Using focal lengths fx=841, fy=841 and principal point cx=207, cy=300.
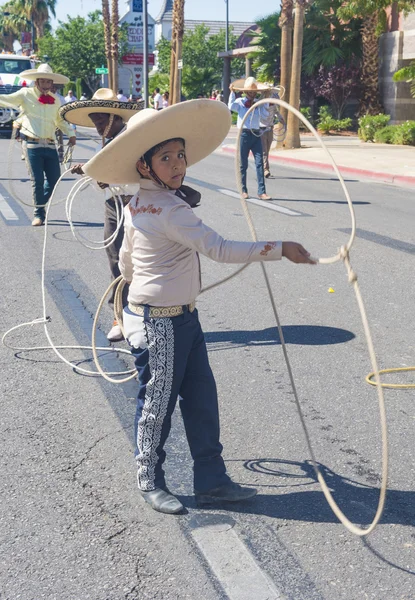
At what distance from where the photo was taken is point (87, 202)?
13555 millimetres

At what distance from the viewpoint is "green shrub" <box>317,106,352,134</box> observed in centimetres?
3275

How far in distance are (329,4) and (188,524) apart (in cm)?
3210

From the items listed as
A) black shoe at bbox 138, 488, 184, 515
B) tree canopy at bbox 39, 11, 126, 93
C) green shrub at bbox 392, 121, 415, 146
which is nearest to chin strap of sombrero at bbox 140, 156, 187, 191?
black shoe at bbox 138, 488, 184, 515

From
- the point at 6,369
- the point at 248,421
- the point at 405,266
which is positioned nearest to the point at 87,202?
the point at 405,266

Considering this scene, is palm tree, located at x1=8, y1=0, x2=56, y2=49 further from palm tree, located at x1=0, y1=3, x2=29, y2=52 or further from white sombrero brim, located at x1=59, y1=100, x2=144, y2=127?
white sombrero brim, located at x1=59, y1=100, x2=144, y2=127

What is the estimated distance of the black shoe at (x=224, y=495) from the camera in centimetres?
367

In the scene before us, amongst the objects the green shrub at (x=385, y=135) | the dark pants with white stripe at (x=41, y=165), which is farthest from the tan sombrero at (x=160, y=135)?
the green shrub at (x=385, y=135)

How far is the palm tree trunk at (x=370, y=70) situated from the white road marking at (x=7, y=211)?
69.4 ft

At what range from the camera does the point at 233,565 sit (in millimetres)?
3178

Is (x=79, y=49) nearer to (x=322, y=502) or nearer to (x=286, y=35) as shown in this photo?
(x=286, y=35)

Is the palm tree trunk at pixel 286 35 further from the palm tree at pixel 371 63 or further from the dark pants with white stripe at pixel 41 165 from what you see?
the dark pants with white stripe at pixel 41 165

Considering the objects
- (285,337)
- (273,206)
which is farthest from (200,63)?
(285,337)

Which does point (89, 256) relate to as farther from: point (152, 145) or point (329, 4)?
point (329, 4)

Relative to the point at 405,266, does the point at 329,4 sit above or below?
above
